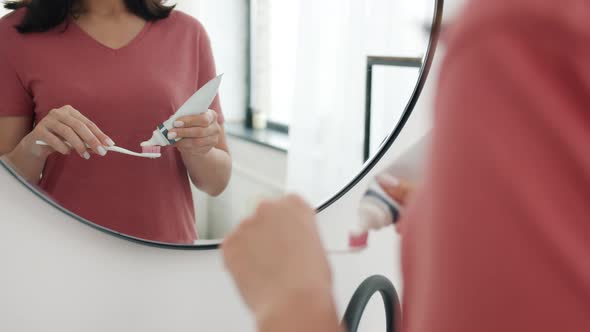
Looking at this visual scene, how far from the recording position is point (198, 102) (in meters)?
0.57

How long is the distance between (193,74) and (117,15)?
108 mm

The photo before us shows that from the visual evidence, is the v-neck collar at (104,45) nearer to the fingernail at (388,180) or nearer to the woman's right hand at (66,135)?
the woman's right hand at (66,135)

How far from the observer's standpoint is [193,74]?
1.89ft

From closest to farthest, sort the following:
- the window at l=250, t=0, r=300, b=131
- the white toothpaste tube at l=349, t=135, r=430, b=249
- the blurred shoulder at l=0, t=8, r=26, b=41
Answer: the white toothpaste tube at l=349, t=135, r=430, b=249 → the blurred shoulder at l=0, t=8, r=26, b=41 → the window at l=250, t=0, r=300, b=131

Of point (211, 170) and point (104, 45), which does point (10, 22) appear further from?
point (211, 170)

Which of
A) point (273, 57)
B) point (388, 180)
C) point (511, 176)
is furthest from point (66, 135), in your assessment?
point (511, 176)

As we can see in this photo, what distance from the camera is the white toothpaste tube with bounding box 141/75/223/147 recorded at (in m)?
0.56

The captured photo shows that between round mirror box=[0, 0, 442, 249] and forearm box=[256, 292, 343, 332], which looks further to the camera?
round mirror box=[0, 0, 442, 249]

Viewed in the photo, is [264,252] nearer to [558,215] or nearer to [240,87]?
[558,215]

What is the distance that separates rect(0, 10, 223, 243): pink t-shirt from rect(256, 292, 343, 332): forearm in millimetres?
355

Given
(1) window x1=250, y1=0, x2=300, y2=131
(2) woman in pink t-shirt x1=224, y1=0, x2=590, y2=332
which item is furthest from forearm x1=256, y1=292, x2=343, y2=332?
(1) window x1=250, y1=0, x2=300, y2=131

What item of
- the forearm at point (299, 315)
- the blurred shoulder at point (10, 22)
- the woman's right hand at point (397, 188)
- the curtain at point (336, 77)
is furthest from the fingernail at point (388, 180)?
the blurred shoulder at point (10, 22)

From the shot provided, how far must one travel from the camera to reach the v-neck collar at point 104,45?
1.75 feet

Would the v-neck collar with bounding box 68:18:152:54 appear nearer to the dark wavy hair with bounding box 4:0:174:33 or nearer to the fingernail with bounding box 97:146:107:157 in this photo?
the dark wavy hair with bounding box 4:0:174:33
